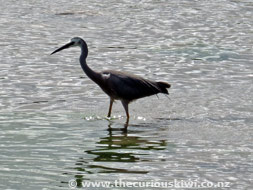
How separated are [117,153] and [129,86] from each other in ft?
7.81

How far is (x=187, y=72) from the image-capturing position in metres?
16.1

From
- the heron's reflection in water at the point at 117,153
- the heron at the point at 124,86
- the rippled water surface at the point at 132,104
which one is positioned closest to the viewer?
the heron's reflection in water at the point at 117,153

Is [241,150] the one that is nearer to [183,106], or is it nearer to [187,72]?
[183,106]

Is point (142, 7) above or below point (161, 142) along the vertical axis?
below

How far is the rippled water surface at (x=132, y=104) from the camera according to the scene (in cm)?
984

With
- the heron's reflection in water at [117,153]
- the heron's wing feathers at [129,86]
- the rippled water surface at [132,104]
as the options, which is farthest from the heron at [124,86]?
the heron's reflection in water at [117,153]

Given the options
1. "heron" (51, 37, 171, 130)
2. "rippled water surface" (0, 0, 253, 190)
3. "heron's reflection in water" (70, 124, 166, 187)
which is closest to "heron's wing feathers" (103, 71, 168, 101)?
"heron" (51, 37, 171, 130)

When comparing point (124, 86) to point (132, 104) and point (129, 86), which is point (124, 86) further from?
point (132, 104)

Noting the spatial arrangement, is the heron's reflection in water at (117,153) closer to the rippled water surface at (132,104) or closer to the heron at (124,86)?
the rippled water surface at (132,104)

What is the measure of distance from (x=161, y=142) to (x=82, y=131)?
136 centimetres

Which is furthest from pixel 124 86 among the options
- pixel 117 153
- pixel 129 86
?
pixel 117 153

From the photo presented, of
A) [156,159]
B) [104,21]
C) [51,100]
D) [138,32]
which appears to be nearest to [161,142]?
[156,159]

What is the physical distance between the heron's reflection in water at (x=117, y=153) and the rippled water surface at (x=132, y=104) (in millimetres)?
15

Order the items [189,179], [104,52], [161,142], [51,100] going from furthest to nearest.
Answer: [104,52] < [51,100] < [161,142] < [189,179]
